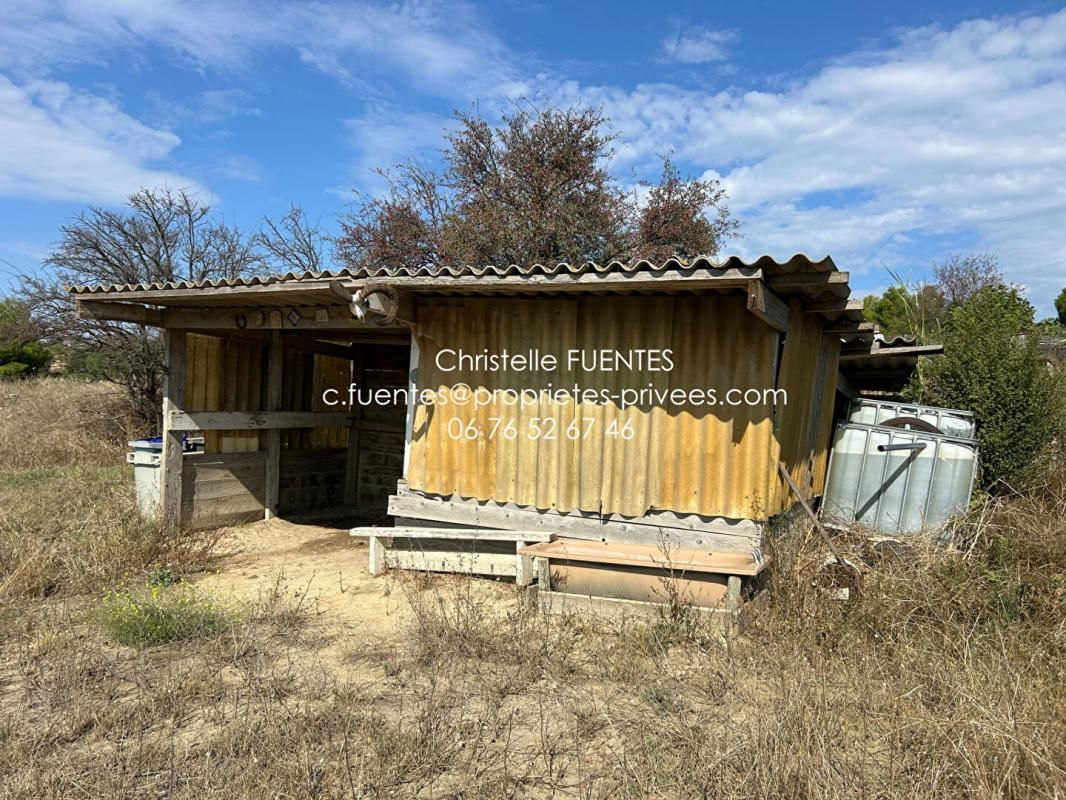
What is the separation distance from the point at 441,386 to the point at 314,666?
3.11 metres

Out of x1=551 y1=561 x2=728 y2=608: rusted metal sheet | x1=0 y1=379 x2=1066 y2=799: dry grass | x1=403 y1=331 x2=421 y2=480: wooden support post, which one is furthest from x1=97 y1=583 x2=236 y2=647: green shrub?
x1=551 y1=561 x2=728 y2=608: rusted metal sheet

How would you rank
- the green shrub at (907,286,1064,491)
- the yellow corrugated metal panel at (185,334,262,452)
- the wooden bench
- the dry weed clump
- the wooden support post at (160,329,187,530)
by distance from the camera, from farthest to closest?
the dry weed clump → the yellow corrugated metal panel at (185,334,262,452) → the wooden support post at (160,329,187,530) → the green shrub at (907,286,1064,491) → the wooden bench

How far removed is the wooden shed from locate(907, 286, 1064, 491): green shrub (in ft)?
5.79

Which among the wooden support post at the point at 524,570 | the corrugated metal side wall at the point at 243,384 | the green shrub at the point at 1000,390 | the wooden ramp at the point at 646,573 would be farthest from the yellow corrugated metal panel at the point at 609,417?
the green shrub at the point at 1000,390

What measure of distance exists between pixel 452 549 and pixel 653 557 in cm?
231

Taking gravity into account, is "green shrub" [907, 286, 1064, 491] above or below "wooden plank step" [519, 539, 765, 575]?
above

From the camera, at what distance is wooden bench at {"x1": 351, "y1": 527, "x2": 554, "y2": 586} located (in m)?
6.67

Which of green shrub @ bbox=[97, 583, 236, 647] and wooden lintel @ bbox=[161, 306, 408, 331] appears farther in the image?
wooden lintel @ bbox=[161, 306, 408, 331]

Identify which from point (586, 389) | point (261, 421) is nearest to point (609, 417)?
point (586, 389)

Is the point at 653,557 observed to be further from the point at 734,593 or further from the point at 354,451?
the point at 354,451

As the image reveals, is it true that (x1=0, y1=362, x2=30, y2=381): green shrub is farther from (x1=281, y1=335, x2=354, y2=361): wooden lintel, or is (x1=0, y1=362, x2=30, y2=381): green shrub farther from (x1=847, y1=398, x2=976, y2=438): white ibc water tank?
(x1=847, y1=398, x2=976, y2=438): white ibc water tank

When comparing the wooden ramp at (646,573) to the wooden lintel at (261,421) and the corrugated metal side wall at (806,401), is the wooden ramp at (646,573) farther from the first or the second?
the wooden lintel at (261,421)

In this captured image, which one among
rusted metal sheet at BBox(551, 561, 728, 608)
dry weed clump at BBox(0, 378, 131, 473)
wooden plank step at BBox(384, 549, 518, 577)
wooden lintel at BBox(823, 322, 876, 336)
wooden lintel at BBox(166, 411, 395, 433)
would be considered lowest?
dry weed clump at BBox(0, 378, 131, 473)

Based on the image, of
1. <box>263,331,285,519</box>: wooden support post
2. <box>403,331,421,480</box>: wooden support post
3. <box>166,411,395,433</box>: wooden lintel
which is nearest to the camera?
<box>403,331,421,480</box>: wooden support post
